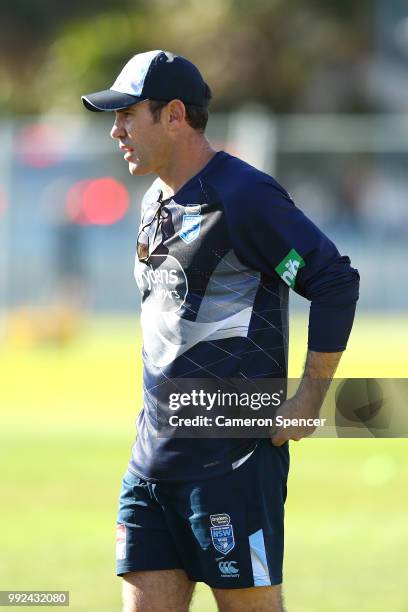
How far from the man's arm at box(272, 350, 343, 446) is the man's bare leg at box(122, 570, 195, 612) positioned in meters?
0.68

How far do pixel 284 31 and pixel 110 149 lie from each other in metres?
19.5

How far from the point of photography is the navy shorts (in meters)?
5.07

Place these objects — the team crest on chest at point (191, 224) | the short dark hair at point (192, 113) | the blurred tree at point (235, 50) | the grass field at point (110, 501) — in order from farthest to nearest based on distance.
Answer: the blurred tree at point (235, 50), the grass field at point (110, 501), the short dark hair at point (192, 113), the team crest on chest at point (191, 224)

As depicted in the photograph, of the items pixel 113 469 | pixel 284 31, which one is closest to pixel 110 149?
pixel 113 469

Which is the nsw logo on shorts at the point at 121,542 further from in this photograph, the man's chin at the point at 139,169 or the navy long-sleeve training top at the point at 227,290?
the man's chin at the point at 139,169

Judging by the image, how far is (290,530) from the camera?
920 centimetres

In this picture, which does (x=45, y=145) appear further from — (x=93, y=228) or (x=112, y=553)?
(x=112, y=553)

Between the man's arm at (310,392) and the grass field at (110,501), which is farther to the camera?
the grass field at (110,501)

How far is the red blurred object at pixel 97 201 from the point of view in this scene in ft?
81.8

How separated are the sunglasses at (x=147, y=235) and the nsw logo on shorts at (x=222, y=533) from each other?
1016 millimetres

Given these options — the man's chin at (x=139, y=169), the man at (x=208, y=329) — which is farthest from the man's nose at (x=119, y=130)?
the man's chin at (x=139, y=169)

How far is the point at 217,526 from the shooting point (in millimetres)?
5086

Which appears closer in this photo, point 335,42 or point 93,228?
point 93,228

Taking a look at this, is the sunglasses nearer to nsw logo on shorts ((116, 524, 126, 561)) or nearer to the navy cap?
the navy cap
